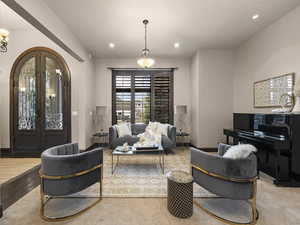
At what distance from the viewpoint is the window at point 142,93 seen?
583 cm

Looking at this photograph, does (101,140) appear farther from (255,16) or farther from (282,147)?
(255,16)

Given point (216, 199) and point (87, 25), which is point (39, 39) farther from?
point (216, 199)

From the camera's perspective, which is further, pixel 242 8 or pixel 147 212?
pixel 242 8

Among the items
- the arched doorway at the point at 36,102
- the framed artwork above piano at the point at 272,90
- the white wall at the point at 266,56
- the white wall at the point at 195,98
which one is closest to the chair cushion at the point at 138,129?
the white wall at the point at 195,98

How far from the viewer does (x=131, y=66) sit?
5758mm

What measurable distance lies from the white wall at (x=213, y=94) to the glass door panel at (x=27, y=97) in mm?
5045

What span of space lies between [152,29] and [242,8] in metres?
1.90

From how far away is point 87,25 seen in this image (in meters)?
3.55

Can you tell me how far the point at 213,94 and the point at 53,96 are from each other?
16.4 ft

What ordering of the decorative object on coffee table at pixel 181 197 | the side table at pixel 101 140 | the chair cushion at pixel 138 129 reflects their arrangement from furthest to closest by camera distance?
the side table at pixel 101 140, the chair cushion at pixel 138 129, the decorative object on coffee table at pixel 181 197

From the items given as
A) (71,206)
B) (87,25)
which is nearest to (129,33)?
(87,25)

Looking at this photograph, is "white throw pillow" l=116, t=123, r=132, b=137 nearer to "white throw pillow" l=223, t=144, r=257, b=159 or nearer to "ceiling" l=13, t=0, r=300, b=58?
"ceiling" l=13, t=0, r=300, b=58

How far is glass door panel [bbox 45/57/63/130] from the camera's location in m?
4.56

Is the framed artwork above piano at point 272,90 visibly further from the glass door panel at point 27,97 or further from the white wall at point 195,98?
the glass door panel at point 27,97
